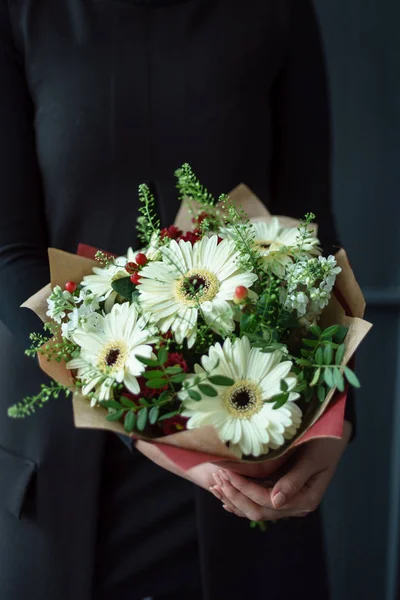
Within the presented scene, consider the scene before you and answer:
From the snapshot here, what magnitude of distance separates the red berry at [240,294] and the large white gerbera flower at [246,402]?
34mm

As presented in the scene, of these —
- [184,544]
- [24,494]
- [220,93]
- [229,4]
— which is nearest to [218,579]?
[184,544]

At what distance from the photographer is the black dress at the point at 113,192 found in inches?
27.0

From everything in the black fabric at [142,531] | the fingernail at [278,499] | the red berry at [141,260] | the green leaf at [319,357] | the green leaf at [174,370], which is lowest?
the black fabric at [142,531]

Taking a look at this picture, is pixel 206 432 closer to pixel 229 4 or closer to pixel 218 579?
pixel 218 579

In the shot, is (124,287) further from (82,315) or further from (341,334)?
(341,334)

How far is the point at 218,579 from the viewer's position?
73 cm

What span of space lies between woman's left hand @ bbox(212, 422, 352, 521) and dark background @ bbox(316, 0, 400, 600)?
0.67 m

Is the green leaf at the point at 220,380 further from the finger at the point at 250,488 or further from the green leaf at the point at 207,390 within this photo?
the finger at the point at 250,488

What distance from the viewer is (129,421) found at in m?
0.42

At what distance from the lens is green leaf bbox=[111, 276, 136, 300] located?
1.57 ft

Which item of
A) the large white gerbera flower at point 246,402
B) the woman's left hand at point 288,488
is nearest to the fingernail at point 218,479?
the woman's left hand at point 288,488

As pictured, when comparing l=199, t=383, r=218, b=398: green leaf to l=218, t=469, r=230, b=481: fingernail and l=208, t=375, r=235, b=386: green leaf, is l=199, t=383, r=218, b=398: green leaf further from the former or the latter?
l=218, t=469, r=230, b=481: fingernail

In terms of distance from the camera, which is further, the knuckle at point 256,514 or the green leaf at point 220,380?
the knuckle at point 256,514

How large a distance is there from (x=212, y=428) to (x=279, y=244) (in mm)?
202
